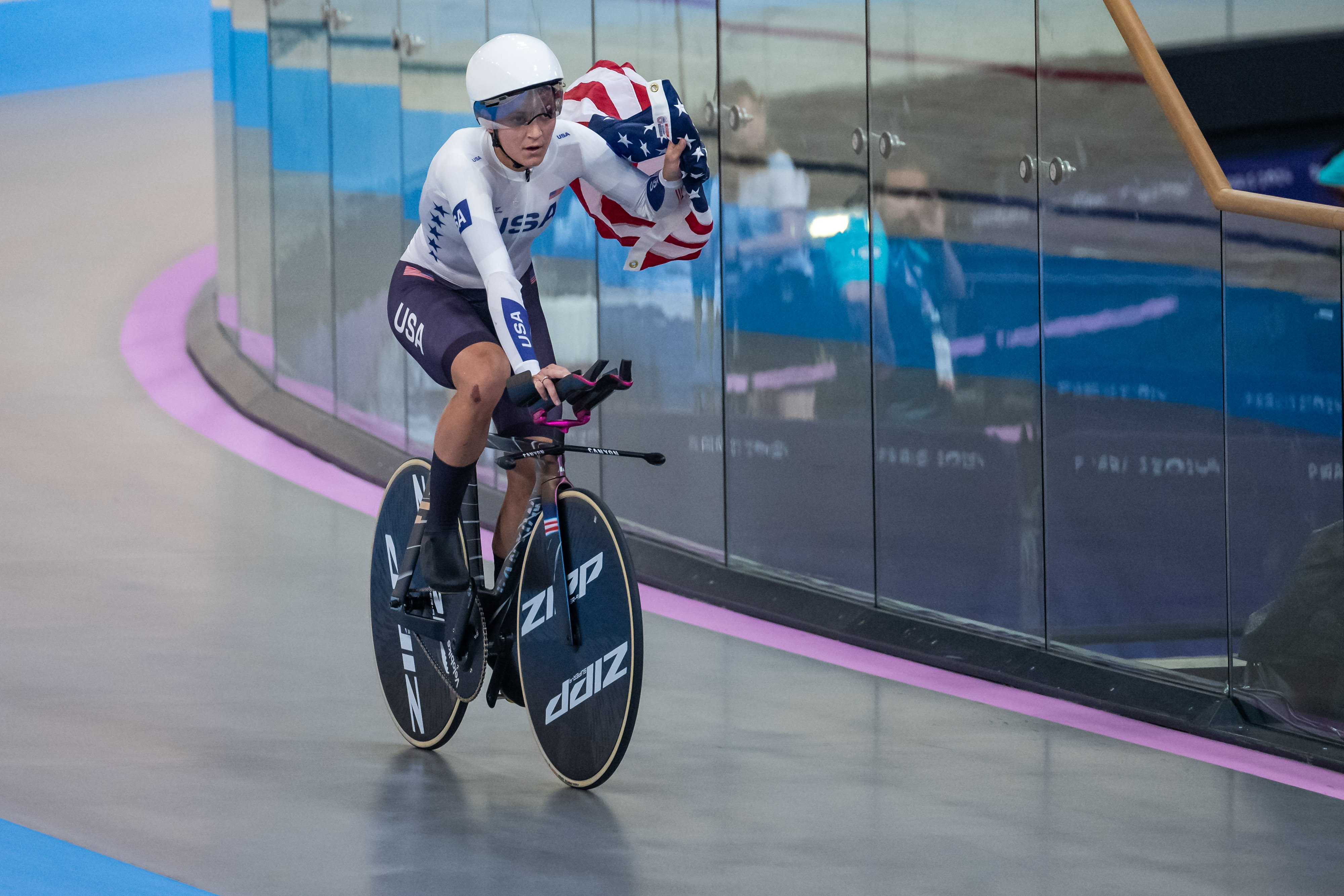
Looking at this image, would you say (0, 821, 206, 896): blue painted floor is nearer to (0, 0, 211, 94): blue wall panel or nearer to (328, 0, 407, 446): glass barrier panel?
(328, 0, 407, 446): glass barrier panel

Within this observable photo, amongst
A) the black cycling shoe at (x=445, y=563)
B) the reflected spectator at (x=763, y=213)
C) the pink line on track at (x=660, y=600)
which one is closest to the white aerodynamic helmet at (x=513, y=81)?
the black cycling shoe at (x=445, y=563)

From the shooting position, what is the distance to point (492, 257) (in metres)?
3.52

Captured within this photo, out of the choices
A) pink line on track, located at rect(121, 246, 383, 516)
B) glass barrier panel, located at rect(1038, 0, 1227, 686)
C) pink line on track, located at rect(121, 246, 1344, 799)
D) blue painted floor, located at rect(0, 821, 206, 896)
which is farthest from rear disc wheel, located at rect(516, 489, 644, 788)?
pink line on track, located at rect(121, 246, 383, 516)

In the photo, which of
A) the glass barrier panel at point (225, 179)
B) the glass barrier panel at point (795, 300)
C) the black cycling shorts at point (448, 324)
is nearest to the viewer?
the black cycling shorts at point (448, 324)

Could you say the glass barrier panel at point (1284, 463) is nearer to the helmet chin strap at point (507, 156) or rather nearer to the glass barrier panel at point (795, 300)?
the glass barrier panel at point (795, 300)

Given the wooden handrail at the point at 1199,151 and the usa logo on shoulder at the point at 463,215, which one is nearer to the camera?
the usa logo on shoulder at the point at 463,215

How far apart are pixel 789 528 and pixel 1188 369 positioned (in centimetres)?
171

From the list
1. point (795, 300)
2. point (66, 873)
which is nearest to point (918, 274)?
point (795, 300)

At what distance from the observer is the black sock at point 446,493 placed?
375 cm

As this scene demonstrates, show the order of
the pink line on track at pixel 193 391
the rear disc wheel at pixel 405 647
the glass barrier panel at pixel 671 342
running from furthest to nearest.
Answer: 1. the pink line on track at pixel 193 391
2. the glass barrier panel at pixel 671 342
3. the rear disc wheel at pixel 405 647

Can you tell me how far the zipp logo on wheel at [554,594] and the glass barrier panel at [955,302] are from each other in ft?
6.60

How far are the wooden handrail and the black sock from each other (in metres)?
2.23

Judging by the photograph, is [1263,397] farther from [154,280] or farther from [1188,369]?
[154,280]

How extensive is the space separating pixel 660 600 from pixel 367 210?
3330 millimetres
